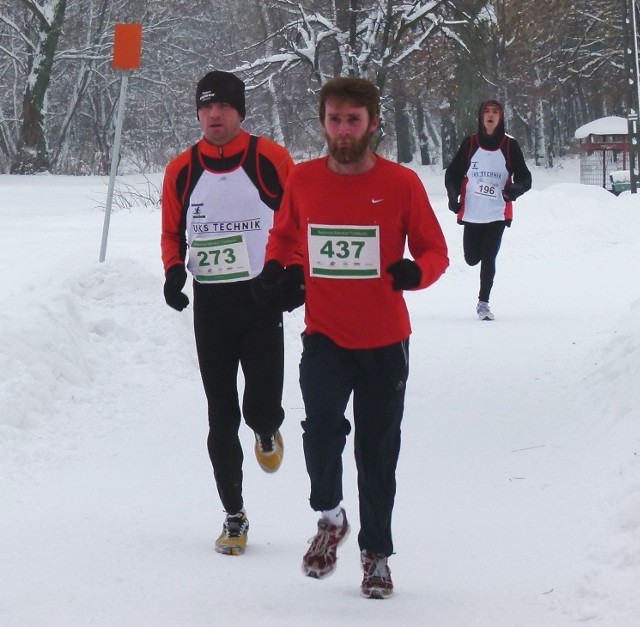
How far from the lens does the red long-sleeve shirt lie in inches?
164

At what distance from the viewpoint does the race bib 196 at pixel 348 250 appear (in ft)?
13.7

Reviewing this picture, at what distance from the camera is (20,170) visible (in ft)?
104

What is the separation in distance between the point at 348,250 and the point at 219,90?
1.11 metres

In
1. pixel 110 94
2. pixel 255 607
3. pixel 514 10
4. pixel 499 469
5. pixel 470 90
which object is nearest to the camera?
pixel 255 607

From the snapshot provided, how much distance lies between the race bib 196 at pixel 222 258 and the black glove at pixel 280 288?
538 millimetres

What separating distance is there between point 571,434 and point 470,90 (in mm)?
23989

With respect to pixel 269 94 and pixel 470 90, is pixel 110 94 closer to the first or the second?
pixel 269 94

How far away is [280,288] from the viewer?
14.5ft

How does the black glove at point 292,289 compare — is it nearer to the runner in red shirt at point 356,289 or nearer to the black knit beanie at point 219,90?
the runner in red shirt at point 356,289

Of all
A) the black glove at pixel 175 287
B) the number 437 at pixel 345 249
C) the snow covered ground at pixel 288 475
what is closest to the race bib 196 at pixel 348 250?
the number 437 at pixel 345 249

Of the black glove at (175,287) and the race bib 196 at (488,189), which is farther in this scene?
the race bib 196 at (488,189)

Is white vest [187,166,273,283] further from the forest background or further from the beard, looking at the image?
the forest background

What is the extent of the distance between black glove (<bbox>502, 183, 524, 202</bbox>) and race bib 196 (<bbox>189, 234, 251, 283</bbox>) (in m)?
6.19

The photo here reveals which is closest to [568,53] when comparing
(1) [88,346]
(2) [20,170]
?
(2) [20,170]
